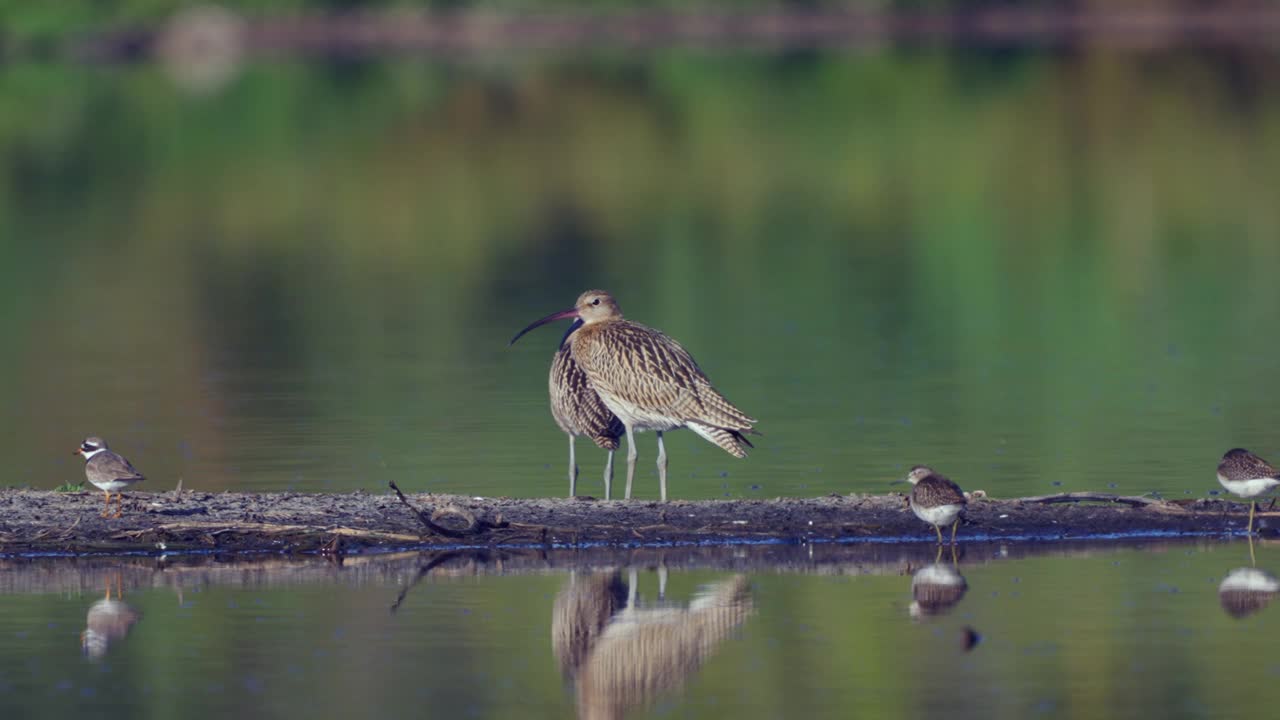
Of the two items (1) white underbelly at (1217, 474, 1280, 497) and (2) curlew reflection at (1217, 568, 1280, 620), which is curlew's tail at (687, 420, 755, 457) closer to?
(1) white underbelly at (1217, 474, 1280, 497)

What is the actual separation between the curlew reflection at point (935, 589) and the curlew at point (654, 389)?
2.01 metres

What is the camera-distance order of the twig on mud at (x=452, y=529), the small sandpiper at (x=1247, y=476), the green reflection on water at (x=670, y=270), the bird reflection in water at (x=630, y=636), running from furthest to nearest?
1. the green reflection on water at (x=670, y=270)
2. the small sandpiper at (x=1247, y=476)
3. the twig on mud at (x=452, y=529)
4. the bird reflection in water at (x=630, y=636)

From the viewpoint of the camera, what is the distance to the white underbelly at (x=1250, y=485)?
14484 millimetres

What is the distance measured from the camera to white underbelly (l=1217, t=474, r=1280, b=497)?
14484 millimetres

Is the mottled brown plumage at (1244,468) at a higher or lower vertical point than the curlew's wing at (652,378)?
lower

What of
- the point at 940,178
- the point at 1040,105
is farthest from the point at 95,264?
the point at 1040,105

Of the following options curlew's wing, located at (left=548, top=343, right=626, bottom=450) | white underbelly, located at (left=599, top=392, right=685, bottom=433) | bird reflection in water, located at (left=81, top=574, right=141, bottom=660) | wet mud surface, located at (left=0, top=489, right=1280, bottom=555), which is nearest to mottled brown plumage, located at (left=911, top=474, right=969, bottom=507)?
wet mud surface, located at (left=0, top=489, right=1280, bottom=555)

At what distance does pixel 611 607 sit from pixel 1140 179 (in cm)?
3549

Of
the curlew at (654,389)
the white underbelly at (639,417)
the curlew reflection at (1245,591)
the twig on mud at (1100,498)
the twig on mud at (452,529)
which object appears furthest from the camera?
the white underbelly at (639,417)

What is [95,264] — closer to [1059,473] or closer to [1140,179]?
[1140,179]

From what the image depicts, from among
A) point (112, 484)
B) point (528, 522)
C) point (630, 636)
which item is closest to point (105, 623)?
point (112, 484)

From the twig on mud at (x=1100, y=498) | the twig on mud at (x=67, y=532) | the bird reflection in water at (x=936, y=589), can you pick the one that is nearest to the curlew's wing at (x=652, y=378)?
the twig on mud at (x=1100, y=498)

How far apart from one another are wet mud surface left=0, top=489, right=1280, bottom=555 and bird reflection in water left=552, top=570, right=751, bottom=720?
99 centimetres

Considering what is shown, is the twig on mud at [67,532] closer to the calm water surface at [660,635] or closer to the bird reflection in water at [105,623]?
the calm water surface at [660,635]
